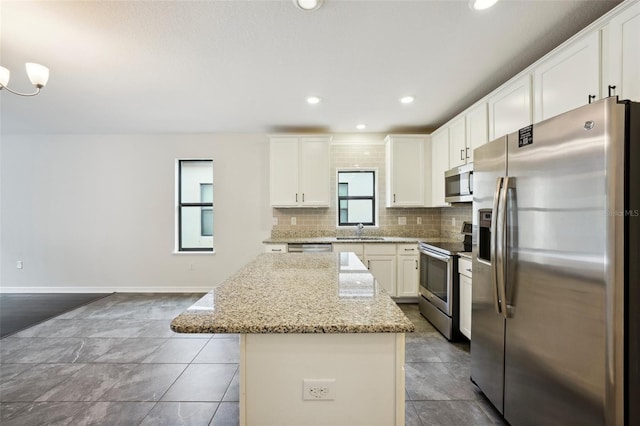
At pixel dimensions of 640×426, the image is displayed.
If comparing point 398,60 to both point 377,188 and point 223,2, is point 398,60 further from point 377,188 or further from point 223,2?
point 377,188

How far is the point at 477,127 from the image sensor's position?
2842mm

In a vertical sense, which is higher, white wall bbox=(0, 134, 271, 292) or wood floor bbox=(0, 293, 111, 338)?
white wall bbox=(0, 134, 271, 292)

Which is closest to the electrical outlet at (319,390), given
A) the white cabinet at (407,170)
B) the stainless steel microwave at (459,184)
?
the stainless steel microwave at (459,184)

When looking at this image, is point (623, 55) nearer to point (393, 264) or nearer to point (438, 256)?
point (438, 256)

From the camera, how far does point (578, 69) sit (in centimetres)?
171

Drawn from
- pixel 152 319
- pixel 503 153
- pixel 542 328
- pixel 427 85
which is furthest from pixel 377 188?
pixel 152 319

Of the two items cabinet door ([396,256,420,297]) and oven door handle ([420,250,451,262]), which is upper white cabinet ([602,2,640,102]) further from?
cabinet door ([396,256,420,297])

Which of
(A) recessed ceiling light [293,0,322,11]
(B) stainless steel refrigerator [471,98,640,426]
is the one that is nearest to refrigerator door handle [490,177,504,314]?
(B) stainless steel refrigerator [471,98,640,426]

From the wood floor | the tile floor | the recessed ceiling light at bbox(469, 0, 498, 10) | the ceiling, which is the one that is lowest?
the tile floor

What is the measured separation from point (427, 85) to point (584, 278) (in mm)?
2251

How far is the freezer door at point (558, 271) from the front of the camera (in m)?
1.14

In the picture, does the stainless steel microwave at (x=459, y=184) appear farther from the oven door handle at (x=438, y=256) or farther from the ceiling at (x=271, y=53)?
the ceiling at (x=271, y=53)

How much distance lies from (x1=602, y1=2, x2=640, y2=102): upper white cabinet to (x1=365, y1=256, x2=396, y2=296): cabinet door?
8.89ft

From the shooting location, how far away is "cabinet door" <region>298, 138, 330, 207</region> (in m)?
4.14
